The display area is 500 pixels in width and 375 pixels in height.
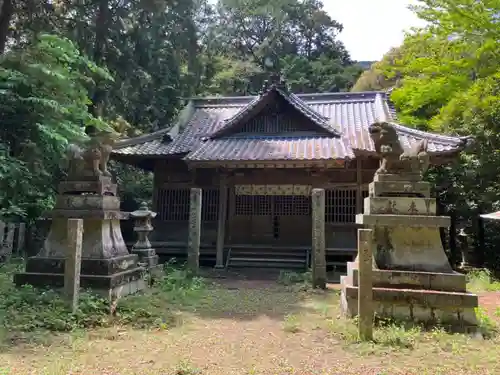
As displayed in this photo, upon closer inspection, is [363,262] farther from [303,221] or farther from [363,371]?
[303,221]

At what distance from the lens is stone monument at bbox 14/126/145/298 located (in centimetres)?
687

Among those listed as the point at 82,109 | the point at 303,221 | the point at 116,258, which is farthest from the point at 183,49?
the point at 116,258

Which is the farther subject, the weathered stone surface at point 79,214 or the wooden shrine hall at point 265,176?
the wooden shrine hall at point 265,176

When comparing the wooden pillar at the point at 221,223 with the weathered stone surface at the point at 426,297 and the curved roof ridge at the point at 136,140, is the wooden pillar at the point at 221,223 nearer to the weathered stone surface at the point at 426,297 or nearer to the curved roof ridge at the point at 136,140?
the curved roof ridge at the point at 136,140

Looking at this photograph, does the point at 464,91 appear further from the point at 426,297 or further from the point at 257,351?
the point at 257,351

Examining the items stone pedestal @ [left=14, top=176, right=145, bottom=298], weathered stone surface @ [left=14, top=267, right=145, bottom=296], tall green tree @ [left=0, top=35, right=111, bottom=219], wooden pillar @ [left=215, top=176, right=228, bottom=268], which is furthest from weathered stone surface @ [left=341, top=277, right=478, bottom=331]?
tall green tree @ [left=0, top=35, right=111, bottom=219]

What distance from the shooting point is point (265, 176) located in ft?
44.5

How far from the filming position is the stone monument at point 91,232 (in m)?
6.87

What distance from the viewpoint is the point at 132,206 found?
18375mm

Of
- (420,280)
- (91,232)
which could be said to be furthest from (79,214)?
(420,280)

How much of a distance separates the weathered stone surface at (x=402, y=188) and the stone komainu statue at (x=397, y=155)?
251 millimetres

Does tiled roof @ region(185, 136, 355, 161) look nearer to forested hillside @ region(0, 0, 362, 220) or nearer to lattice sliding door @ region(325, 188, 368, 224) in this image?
lattice sliding door @ region(325, 188, 368, 224)

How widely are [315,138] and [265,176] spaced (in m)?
2.29

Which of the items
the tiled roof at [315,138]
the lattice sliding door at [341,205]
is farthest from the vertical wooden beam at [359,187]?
the tiled roof at [315,138]
